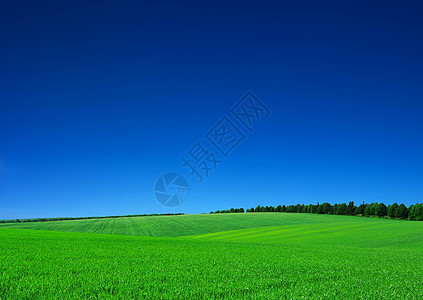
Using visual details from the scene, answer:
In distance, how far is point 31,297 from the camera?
18.1 feet

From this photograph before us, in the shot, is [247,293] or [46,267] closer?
[247,293]

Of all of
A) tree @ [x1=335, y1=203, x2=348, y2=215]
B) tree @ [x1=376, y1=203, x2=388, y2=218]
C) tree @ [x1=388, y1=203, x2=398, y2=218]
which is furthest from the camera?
tree @ [x1=335, y1=203, x2=348, y2=215]

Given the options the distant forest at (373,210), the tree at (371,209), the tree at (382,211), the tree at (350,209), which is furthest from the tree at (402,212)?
the tree at (350,209)

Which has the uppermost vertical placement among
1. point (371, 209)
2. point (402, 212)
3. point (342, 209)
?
point (371, 209)

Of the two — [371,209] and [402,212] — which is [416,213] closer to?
[402,212]

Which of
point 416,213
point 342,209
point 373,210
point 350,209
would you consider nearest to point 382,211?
point 373,210

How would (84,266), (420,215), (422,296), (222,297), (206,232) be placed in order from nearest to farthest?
(222,297)
(422,296)
(84,266)
(206,232)
(420,215)

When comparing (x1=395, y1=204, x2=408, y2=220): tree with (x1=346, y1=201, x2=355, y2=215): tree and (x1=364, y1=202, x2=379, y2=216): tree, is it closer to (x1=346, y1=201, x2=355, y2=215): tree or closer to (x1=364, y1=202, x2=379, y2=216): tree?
(x1=364, y1=202, x2=379, y2=216): tree

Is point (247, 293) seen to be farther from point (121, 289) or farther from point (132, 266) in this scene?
point (132, 266)

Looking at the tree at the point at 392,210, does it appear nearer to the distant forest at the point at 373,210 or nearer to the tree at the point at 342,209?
the distant forest at the point at 373,210

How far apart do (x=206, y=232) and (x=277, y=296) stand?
5225 centimetres

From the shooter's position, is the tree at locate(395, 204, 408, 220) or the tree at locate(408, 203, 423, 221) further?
the tree at locate(395, 204, 408, 220)

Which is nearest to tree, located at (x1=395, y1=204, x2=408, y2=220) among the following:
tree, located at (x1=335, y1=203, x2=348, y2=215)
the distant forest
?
the distant forest

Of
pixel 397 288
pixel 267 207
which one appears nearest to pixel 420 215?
pixel 267 207
